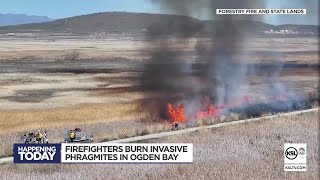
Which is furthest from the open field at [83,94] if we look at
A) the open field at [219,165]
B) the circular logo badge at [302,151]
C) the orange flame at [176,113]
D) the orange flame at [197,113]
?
the circular logo badge at [302,151]

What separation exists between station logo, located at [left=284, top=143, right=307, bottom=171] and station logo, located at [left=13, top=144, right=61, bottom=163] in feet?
36.1

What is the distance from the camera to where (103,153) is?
2573 centimetres

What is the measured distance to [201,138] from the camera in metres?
36.2

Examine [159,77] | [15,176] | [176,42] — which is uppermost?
[176,42]

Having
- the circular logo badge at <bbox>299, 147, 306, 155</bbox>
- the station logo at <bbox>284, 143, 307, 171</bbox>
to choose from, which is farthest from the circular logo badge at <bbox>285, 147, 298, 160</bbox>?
the circular logo badge at <bbox>299, 147, 306, 155</bbox>

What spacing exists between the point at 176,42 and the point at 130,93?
949 cm

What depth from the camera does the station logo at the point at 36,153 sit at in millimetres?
26672

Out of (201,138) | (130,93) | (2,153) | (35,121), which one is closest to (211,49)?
(130,93)

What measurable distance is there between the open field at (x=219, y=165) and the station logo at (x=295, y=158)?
1.11ft

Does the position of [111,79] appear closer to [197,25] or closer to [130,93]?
[130,93]

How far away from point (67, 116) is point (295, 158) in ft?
101

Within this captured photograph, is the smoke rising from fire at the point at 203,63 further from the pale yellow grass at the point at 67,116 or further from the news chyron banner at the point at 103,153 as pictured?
the news chyron banner at the point at 103,153

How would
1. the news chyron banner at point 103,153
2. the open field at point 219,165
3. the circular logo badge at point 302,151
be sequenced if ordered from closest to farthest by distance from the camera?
the news chyron banner at point 103,153
the circular logo badge at point 302,151
the open field at point 219,165

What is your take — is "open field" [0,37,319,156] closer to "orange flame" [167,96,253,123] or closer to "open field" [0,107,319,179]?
"orange flame" [167,96,253,123]
